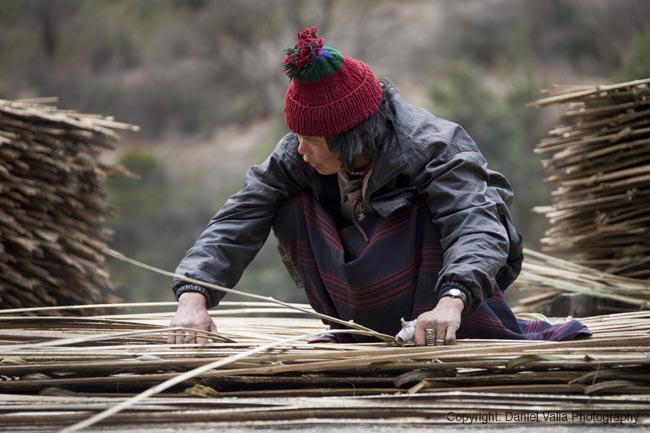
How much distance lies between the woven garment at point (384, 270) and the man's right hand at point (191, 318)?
12.9 inches

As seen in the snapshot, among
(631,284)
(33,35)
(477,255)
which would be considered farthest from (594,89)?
(33,35)

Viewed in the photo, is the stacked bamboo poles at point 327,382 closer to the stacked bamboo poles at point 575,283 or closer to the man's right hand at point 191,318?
the man's right hand at point 191,318

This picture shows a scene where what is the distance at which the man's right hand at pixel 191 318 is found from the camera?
204 centimetres

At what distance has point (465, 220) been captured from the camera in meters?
1.99

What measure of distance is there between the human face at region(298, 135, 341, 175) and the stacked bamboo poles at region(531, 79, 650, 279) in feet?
3.71

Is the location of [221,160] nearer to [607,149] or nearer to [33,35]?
[33,35]

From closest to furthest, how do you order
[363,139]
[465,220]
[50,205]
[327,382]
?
1. [327,382]
2. [465,220]
3. [363,139]
4. [50,205]

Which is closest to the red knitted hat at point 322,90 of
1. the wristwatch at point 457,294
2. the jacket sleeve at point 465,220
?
the jacket sleeve at point 465,220

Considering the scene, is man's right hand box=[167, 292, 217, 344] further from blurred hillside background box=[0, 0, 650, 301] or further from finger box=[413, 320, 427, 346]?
blurred hillside background box=[0, 0, 650, 301]

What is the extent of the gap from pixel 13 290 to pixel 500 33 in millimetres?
16815

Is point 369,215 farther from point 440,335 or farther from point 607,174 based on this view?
point 607,174

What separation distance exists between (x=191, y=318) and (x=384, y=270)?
0.48m

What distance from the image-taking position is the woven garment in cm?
214

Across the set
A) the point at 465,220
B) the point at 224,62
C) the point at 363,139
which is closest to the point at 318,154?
the point at 363,139
